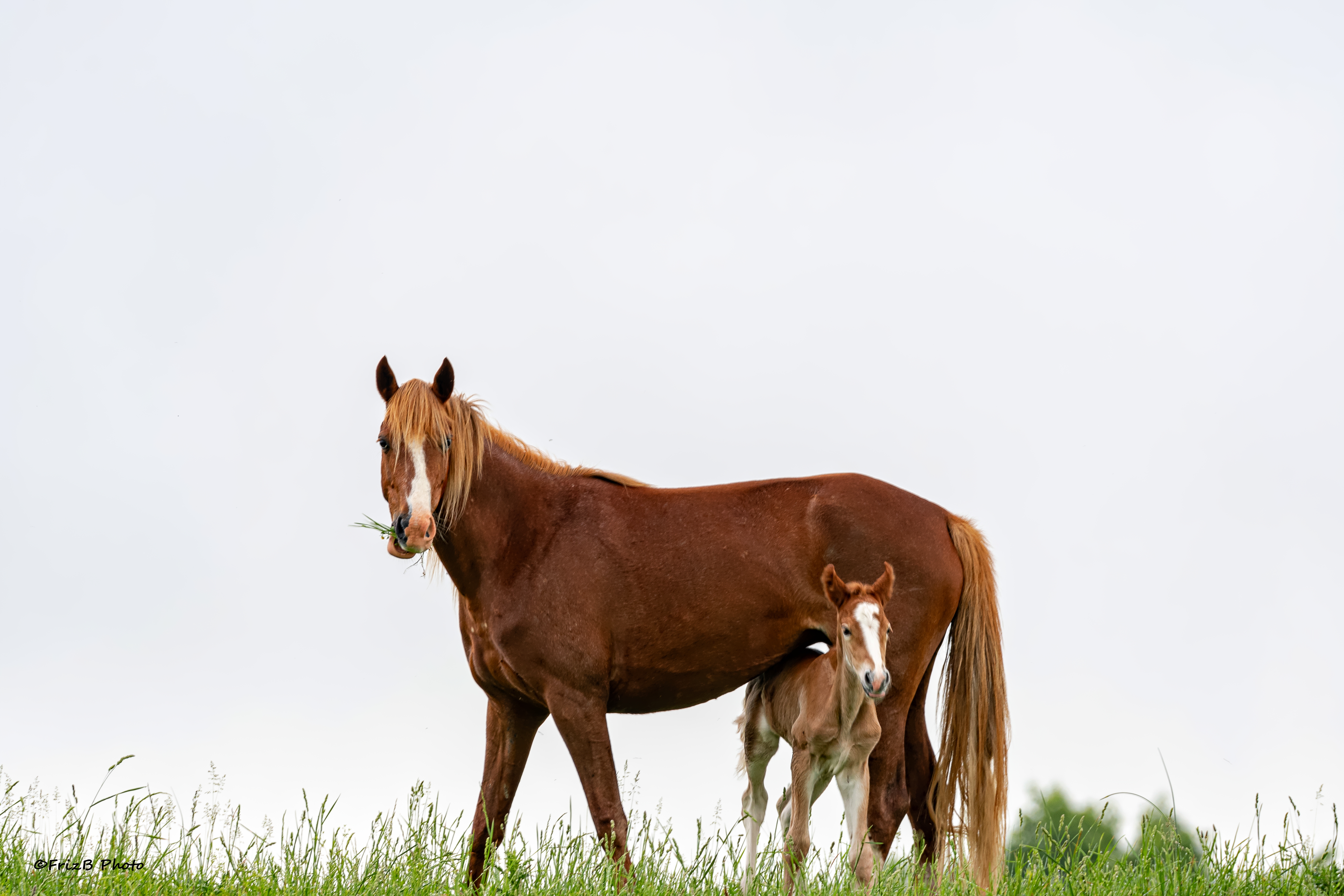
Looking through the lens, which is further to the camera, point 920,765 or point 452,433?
point 920,765

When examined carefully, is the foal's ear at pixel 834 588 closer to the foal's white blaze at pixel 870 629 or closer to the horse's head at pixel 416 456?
the foal's white blaze at pixel 870 629

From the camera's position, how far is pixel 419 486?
694 centimetres

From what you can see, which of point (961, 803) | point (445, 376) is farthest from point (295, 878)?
point (961, 803)

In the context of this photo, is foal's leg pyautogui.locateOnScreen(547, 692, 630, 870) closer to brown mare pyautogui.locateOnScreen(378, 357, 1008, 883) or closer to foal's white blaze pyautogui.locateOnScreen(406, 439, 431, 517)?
brown mare pyautogui.locateOnScreen(378, 357, 1008, 883)

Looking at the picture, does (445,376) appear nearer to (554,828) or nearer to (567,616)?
(567,616)

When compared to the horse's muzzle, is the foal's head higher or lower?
lower

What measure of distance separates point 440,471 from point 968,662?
11.4 feet

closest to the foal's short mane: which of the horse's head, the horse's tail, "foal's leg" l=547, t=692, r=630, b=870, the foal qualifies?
the horse's head

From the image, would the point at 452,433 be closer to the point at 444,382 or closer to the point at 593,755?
the point at 444,382

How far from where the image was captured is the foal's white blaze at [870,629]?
20.9 ft

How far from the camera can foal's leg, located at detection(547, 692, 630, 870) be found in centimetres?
705

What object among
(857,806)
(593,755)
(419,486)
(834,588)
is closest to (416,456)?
(419,486)

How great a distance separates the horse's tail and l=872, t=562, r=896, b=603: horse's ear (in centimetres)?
119

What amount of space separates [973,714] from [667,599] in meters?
2.11
